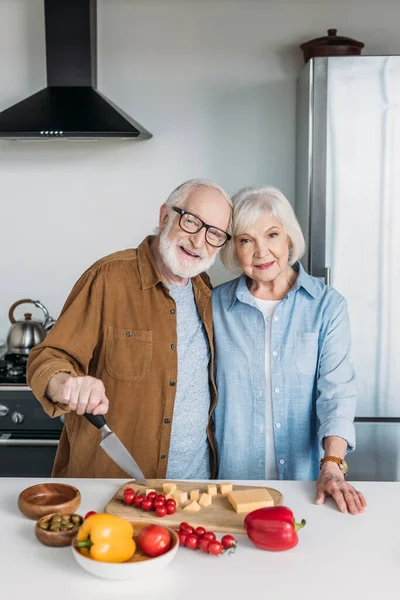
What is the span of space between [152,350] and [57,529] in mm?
675

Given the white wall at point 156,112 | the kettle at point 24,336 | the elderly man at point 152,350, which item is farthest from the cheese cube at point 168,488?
the white wall at point 156,112

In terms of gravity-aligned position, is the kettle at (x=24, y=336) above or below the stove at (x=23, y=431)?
above

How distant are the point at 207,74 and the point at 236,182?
501 millimetres

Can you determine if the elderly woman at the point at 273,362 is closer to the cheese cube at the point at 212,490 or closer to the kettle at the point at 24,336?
the cheese cube at the point at 212,490

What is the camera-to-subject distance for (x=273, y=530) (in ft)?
4.53

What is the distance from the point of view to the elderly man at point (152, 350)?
197cm

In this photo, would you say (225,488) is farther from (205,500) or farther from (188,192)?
(188,192)

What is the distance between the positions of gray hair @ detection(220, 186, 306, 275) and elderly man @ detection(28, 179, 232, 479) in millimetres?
34

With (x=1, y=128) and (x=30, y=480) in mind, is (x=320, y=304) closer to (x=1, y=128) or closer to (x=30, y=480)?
(x=30, y=480)

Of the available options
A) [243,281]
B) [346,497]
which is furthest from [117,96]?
[346,497]

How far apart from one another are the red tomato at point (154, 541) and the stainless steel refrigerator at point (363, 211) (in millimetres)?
1704

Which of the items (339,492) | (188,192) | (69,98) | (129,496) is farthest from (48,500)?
(69,98)

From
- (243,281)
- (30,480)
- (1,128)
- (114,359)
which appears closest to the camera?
(30,480)

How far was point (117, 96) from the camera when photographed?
3316 millimetres
